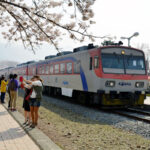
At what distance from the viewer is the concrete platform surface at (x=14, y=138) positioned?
5.49 meters

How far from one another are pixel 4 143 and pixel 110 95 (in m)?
7.70

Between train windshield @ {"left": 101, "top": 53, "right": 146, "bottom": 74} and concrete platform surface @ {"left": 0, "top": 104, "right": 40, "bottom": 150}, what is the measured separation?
19.7 feet

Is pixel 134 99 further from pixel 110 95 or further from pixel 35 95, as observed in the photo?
pixel 35 95

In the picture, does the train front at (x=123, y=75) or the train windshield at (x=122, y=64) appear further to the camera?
the train windshield at (x=122, y=64)

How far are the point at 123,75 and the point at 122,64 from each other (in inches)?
24.3

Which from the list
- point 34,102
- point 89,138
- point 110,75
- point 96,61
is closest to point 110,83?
point 110,75

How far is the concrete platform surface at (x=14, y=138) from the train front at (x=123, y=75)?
5.67 m

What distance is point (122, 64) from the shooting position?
42.2 feet

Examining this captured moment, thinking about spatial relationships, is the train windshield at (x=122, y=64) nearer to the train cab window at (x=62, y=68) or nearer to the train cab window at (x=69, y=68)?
the train cab window at (x=69, y=68)

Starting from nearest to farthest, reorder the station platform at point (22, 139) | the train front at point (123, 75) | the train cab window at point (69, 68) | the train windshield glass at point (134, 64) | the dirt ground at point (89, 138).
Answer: the station platform at point (22, 139) → the dirt ground at point (89, 138) → the train front at point (123, 75) → the train windshield glass at point (134, 64) → the train cab window at point (69, 68)

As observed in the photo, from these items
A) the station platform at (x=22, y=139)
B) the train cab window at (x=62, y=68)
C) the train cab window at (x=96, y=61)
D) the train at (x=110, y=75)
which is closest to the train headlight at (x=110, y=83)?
the train at (x=110, y=75)

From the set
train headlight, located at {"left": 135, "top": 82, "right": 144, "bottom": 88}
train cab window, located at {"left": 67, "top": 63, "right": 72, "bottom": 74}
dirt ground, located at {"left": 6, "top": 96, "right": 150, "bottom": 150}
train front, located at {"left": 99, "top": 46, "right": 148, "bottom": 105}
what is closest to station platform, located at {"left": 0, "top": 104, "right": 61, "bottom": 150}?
dirt ground, located at {"left": 6, "top": 96, "right": 150, "bottom": 150}

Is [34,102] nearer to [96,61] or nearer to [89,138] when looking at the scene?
[89,138]

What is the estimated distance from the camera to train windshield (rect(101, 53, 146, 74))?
40.9 feet
